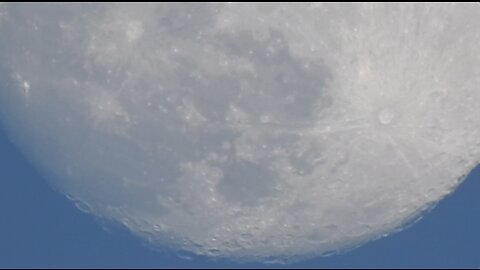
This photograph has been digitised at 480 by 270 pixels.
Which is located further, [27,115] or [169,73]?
[27,115]

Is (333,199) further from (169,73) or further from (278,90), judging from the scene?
(169,73)

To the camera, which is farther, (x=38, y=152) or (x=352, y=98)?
(x=38, y=152)

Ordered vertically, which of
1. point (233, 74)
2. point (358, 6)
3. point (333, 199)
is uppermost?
point (358, 6)

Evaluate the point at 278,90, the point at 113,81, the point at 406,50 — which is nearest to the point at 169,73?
the point at 113,81

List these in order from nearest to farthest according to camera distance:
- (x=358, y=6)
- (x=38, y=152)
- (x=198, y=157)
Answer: (x=358, y=6)
(x=198, y=157)
(x=38, y=152)

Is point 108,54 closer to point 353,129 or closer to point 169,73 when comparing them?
point 169,73

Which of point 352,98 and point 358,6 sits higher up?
point 358,6

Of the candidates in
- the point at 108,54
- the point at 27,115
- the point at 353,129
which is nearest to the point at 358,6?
the point at 353,129

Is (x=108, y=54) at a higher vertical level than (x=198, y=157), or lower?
higher

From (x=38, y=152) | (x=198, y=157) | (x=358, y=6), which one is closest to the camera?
(x=358, y=6)
